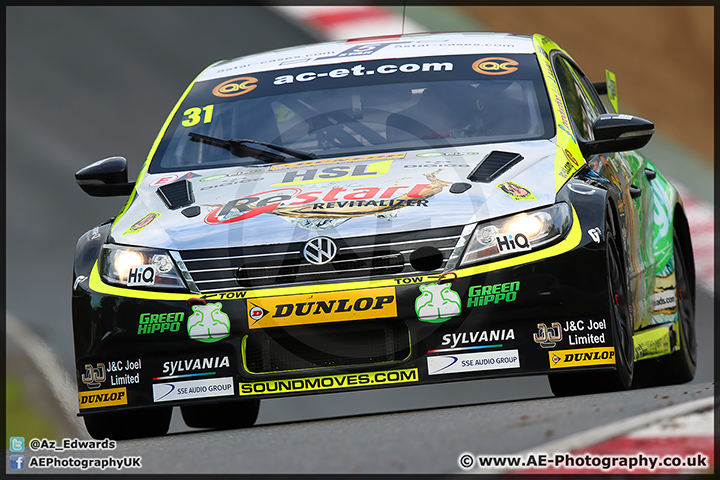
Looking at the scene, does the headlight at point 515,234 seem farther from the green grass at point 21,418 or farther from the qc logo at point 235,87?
the green grass at point 21,418

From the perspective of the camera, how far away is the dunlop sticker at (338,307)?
480cm

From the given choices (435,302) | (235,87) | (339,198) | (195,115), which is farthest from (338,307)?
(235,87)

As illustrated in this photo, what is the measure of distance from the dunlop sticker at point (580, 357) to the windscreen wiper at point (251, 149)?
5.54 feet

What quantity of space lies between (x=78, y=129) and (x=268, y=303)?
1074cm

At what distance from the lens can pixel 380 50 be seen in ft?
22.1

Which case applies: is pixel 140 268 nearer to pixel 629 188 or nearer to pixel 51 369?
pixel 629 188

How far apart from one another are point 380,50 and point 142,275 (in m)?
2.31

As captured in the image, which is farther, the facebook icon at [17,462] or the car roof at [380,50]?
the car roof at [380,50]

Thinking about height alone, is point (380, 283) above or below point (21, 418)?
above

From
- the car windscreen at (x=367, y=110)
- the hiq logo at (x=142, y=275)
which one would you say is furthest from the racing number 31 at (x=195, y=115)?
the hiq logo at (x=142, y=275)

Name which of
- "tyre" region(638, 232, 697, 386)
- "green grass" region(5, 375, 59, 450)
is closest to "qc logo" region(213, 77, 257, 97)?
"green grass" region(5, 375, 59, 450)

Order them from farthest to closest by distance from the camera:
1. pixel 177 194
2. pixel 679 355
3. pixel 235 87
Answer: pixel 679 355
pixel 235 87
pixel 177 194

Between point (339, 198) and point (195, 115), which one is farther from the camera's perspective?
point (195, 115)

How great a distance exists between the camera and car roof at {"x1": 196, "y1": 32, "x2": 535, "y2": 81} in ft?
21.6
